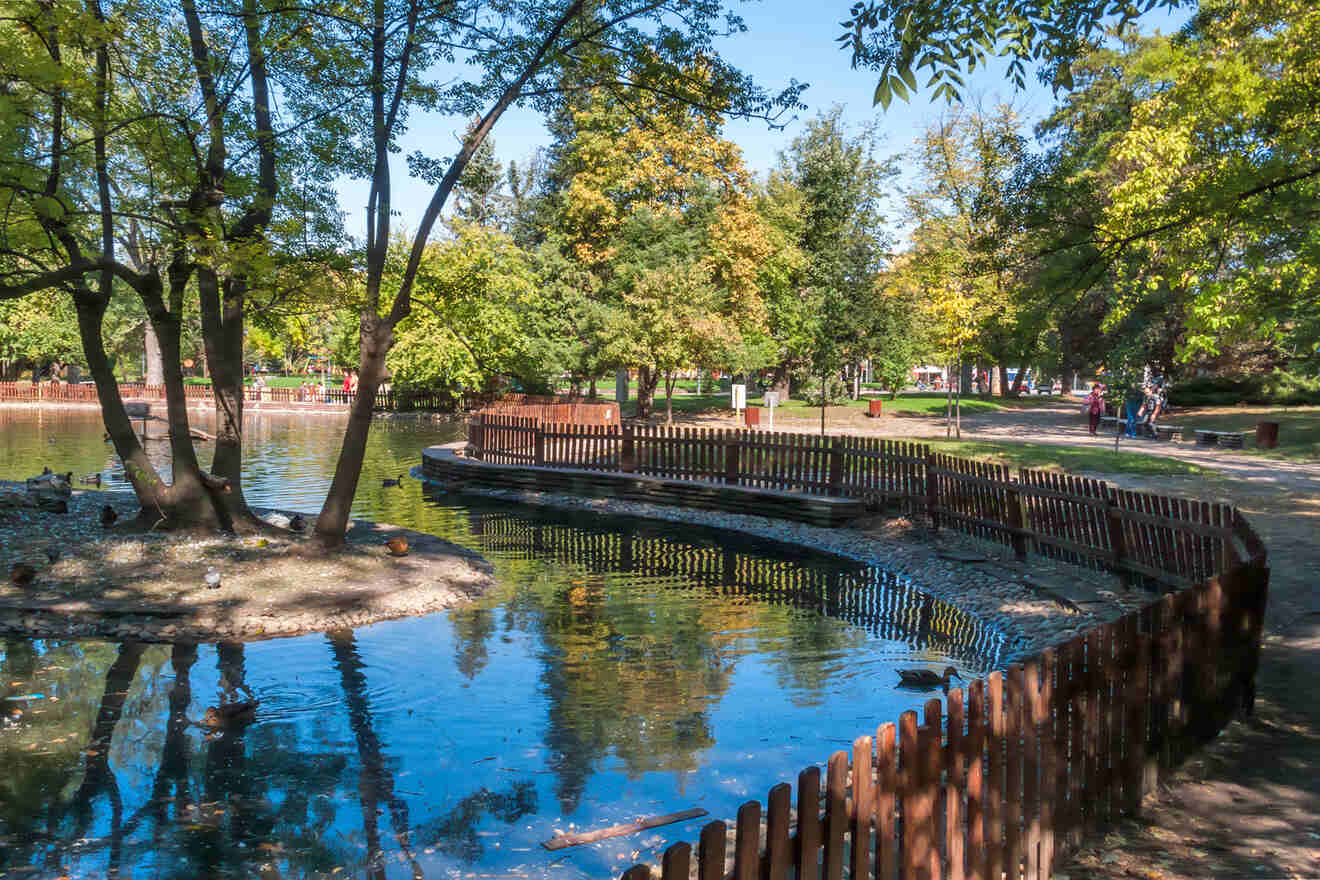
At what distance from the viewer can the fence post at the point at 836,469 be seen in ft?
61.5

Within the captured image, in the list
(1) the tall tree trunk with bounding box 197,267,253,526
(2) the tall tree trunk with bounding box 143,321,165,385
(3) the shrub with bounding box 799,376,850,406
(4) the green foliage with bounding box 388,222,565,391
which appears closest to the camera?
(1) the tall tree trunk with bounding box 197,267,253,526

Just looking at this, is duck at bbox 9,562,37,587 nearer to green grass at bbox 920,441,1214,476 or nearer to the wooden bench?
green grass at bbox 920,441,1214,476

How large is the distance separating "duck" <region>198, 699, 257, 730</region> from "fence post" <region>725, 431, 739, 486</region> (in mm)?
13659

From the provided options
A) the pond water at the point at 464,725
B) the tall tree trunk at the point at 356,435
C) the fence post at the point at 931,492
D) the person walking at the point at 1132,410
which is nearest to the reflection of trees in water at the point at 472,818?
the pond water at the point at 464,725

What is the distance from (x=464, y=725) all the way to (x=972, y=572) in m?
8.29

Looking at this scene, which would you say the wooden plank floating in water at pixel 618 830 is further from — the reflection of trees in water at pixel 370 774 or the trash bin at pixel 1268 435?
the trash bin at pixel 1268 435

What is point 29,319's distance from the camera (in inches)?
2053

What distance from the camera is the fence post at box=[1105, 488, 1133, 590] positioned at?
1162cm

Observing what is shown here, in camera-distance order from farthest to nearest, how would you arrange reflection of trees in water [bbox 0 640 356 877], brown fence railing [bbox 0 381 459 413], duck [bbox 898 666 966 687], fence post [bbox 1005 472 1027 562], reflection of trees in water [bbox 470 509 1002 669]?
brown fence railing [bbox 0 381 459 413] < fence post [bbox 1005 472 1027 562] < reflection of trees in water [bbox 470 509 1002 669] < duck [bbox 898 666 966 687] < reflection of trees in water [bbox 0 640 356 877]

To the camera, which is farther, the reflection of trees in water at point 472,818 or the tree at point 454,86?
the tree at point 454,86

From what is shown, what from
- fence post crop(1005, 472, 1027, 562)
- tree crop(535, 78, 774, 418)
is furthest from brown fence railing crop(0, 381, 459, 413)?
fence post crop(1005, 472, 1027, 562)

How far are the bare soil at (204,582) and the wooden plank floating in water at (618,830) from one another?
231 inches

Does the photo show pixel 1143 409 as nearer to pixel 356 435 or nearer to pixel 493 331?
pixel 493 331

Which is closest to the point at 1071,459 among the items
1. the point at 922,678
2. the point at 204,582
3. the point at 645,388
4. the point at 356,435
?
the point at 922,678
